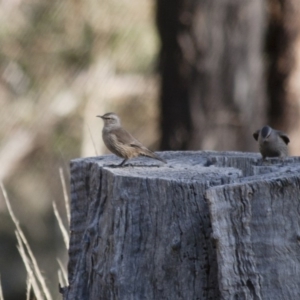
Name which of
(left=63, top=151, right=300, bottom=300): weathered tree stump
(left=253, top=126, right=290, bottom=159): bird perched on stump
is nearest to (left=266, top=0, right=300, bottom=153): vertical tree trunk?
(left=253, top=126, right=290, bottom=159): bird perched on stump

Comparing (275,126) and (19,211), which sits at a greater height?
(275,126)

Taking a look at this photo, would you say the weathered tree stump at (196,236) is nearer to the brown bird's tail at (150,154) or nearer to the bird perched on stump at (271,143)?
the brown bird's tail at (150,154)

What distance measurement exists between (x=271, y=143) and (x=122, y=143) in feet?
2.76

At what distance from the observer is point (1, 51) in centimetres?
938

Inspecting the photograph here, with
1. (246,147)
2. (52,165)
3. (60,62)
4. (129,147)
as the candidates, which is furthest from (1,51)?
(129,147)

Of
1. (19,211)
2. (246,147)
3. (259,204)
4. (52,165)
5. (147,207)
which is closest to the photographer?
(259,204)

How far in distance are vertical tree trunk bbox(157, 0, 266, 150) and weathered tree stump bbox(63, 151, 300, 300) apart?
288 centimetres

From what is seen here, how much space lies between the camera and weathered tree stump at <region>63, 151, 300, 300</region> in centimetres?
261

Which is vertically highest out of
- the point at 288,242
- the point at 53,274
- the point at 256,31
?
the point at 256,31

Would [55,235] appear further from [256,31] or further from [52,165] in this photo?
[256,31]

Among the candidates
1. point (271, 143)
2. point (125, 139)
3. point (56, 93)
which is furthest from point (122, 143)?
point (56, 93)

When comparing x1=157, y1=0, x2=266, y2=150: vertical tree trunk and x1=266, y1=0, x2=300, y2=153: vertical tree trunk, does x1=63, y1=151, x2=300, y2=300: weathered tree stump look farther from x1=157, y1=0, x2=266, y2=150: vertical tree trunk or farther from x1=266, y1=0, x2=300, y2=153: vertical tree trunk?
x1=266, y1=0, x2=300, y2=153: vertical tree trunk

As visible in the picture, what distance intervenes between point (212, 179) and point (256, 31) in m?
3.51

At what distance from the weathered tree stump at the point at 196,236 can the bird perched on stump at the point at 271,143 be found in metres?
1.01
